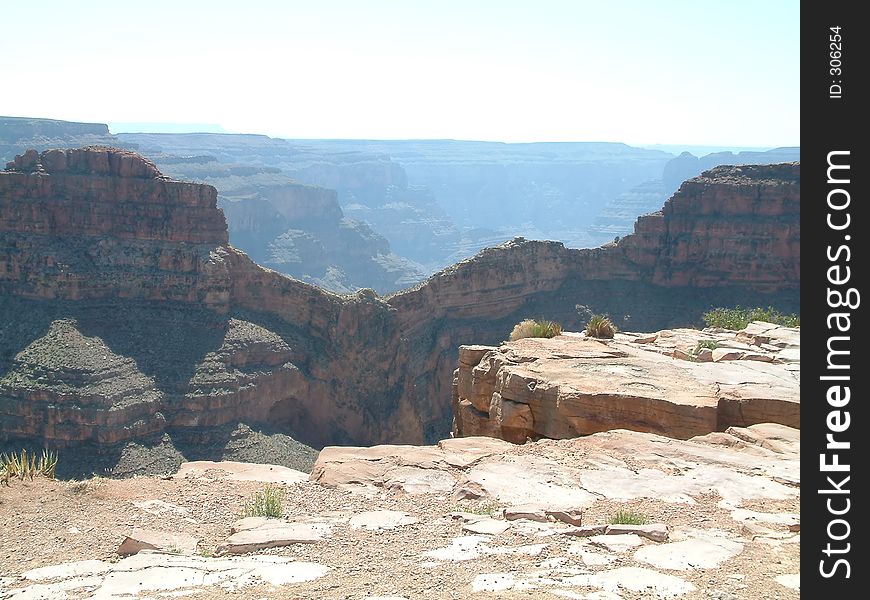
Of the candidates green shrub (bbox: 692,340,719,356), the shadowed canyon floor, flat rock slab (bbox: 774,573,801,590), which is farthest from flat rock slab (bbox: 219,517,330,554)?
green shrub (bbox: 692,340,719,356)

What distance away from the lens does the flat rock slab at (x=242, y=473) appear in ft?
38.4

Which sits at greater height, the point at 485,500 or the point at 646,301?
the point at 485,500

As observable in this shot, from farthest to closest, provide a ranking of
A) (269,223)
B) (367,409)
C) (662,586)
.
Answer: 1. (269,223)
2. (367,409)
3. (662,586)

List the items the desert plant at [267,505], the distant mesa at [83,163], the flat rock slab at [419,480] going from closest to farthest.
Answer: the desert plant at [267,505], the flat rock slab at [419,480], the distant mesa at [83,163]

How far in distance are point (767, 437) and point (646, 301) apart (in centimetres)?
5061

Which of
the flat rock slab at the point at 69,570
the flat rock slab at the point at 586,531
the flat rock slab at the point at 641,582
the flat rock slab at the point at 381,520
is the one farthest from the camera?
the flat rock slab at the point at 381,520

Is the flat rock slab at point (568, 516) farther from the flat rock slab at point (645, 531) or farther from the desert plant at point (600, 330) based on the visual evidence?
the desert plant at point (600, 330)

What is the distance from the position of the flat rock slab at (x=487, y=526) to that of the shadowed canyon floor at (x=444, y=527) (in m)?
0.02

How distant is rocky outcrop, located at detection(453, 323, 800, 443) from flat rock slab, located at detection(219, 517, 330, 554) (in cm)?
720

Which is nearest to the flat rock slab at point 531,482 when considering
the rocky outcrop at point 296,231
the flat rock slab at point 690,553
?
the flat rock slab at point 690,553

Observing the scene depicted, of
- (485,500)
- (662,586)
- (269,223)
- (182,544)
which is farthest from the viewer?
(269,223)
